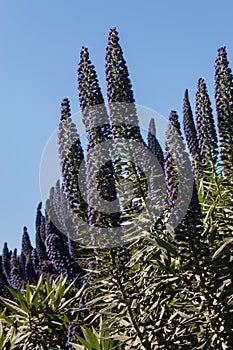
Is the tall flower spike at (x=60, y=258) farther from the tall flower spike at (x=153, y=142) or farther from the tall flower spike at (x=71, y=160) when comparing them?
the tall flower spike at (x=71, y=160)

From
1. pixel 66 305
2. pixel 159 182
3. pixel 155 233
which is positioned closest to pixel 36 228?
pixel 66 305

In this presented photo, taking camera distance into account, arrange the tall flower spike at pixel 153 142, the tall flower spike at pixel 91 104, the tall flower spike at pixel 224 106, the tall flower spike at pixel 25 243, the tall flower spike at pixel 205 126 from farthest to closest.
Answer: the tall flower spike at pixel 25 243 → the tall flower spike at pixel 153 142 → the tall flower spike at pixel 205 126 → the tall flower spike at pixel 224 106 → the tall flower spike at pixel 91 104

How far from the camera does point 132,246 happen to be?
312cm

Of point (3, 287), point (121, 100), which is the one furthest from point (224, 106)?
point (3, 287)

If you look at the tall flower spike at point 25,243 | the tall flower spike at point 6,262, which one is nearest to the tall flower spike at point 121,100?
the tall flower spike at point 6,262

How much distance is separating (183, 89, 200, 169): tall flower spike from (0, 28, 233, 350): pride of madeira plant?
701 millimetres

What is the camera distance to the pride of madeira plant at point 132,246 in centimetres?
270

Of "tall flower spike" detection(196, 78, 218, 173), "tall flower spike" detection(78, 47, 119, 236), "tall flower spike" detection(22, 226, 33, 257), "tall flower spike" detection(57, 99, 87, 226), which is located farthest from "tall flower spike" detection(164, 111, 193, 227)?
"tall flower spike" detection(22, 226, 33, 257)

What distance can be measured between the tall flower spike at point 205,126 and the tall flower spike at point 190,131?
0.16 m

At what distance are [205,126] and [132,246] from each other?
1631 millimetres

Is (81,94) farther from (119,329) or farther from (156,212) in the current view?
(119,329)

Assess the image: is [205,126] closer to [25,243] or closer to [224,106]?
[224,106]

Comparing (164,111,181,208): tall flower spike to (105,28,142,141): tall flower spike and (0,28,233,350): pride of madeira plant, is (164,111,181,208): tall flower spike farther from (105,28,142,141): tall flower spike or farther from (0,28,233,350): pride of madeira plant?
(105,28,142,141): tall flower spike

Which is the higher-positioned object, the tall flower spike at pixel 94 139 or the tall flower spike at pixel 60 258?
the tall flower spike at pixel 94 139
